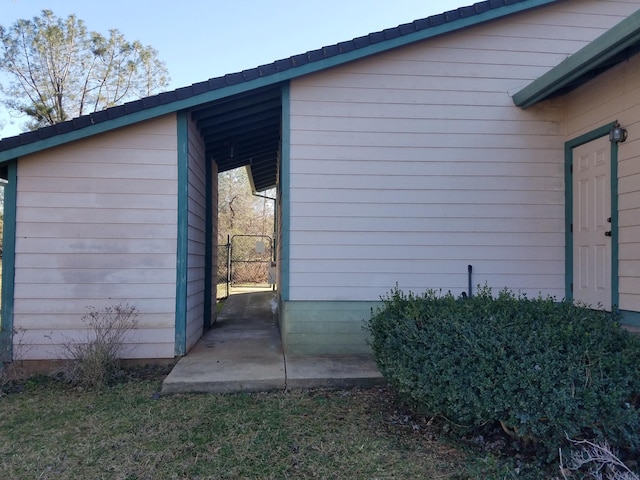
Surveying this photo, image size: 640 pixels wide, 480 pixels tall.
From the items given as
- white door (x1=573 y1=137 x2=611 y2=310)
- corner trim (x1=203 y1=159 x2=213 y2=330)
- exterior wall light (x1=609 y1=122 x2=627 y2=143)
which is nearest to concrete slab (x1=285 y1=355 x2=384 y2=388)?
corner trim (x1=203 y1=159 x2=213 y2=330)

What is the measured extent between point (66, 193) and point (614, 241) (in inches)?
237

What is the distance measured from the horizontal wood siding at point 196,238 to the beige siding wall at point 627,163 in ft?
15.6

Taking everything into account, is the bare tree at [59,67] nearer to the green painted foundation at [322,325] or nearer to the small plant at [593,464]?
the green painted foundation at [322,325]

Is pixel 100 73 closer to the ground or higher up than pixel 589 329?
higher up

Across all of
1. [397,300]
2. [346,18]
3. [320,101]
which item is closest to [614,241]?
[397,300]

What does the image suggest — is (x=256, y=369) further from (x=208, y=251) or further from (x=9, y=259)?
(x=208, y=251)

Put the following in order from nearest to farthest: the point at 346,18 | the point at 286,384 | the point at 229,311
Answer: the point at 286,384 → the point at 229,311 → the point at 346,18

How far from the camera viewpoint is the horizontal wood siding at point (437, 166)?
17.0 feet

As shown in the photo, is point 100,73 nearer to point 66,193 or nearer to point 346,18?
point 346,18

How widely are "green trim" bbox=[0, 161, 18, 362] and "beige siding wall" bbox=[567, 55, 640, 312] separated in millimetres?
6498

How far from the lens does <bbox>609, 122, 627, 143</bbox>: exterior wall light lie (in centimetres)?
440

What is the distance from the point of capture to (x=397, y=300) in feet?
12.5

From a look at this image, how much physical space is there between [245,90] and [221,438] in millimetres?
3615

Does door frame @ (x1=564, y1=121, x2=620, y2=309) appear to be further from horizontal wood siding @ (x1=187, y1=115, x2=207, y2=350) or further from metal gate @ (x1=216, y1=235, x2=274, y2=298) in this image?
metal gate @ (x1=216, y1=235, x2=274, y2=298)
